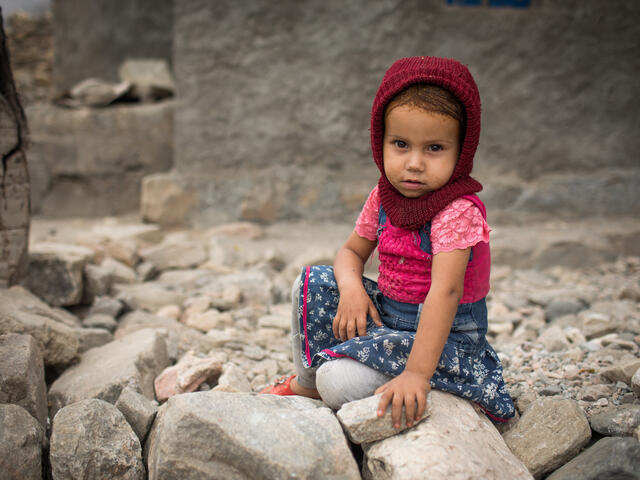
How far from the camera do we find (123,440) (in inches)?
58.5

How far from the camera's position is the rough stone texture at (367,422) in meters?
1.39

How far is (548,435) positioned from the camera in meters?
1.52

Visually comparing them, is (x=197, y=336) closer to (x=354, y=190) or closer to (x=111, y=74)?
(x=354, y=190)

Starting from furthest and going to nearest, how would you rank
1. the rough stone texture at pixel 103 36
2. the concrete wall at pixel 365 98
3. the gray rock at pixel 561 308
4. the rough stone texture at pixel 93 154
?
the rough stone texture at pixel 103 36 < the rough stone texture at pixel 93 154 < the concrete wall at pixel 365 98 < the gray rock at pixel 561 308

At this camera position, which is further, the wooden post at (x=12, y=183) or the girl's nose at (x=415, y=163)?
the wooden post at (x=12, y=183)

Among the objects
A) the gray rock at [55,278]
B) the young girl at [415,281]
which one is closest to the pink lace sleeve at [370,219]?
the young girl at [415,281]

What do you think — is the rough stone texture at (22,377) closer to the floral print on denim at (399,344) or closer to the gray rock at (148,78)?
the floral print on denim at (399,344)

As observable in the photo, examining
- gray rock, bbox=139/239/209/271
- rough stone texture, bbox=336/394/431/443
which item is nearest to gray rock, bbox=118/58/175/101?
gray rock, bbox=139/239/209/271

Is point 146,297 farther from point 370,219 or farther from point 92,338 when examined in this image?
point 370,219

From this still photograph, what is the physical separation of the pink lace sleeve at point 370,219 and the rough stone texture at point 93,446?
96 centimetres

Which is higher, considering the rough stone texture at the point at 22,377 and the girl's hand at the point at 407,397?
the girl's hand at the point at 407,397

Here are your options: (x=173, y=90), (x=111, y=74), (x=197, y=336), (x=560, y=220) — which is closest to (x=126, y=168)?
(x=173, y=90)

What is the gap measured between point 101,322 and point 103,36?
151 inches

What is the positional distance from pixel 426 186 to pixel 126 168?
354 cm
